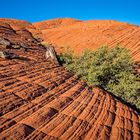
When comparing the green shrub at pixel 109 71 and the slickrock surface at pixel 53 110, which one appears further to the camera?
the green shrub at pixel 109 71

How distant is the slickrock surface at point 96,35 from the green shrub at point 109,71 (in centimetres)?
998

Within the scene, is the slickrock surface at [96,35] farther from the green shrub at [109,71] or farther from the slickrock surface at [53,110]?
the slickrock surface at [53,110]

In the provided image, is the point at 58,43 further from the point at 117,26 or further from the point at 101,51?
the point at 101,51

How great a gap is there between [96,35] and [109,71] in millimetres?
23730

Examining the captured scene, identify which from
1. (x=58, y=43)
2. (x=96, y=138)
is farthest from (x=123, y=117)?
(x=58, y=43)

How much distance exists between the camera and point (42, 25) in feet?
214

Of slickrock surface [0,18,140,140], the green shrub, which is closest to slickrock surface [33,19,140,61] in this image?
the green shrub

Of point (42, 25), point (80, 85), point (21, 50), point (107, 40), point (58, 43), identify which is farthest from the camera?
point (42, 25)

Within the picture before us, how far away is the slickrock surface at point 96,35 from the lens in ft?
133

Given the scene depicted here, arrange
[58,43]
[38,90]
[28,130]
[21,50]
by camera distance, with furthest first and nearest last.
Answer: [58,43], [21,50], [38,90], [28,130]

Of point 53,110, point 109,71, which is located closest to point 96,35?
point 109,71

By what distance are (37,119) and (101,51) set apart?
16613 mm

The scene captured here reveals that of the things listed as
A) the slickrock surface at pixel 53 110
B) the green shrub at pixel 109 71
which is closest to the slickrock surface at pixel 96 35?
the green shrub at pixel 109 71

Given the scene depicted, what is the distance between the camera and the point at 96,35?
46.5 meters
